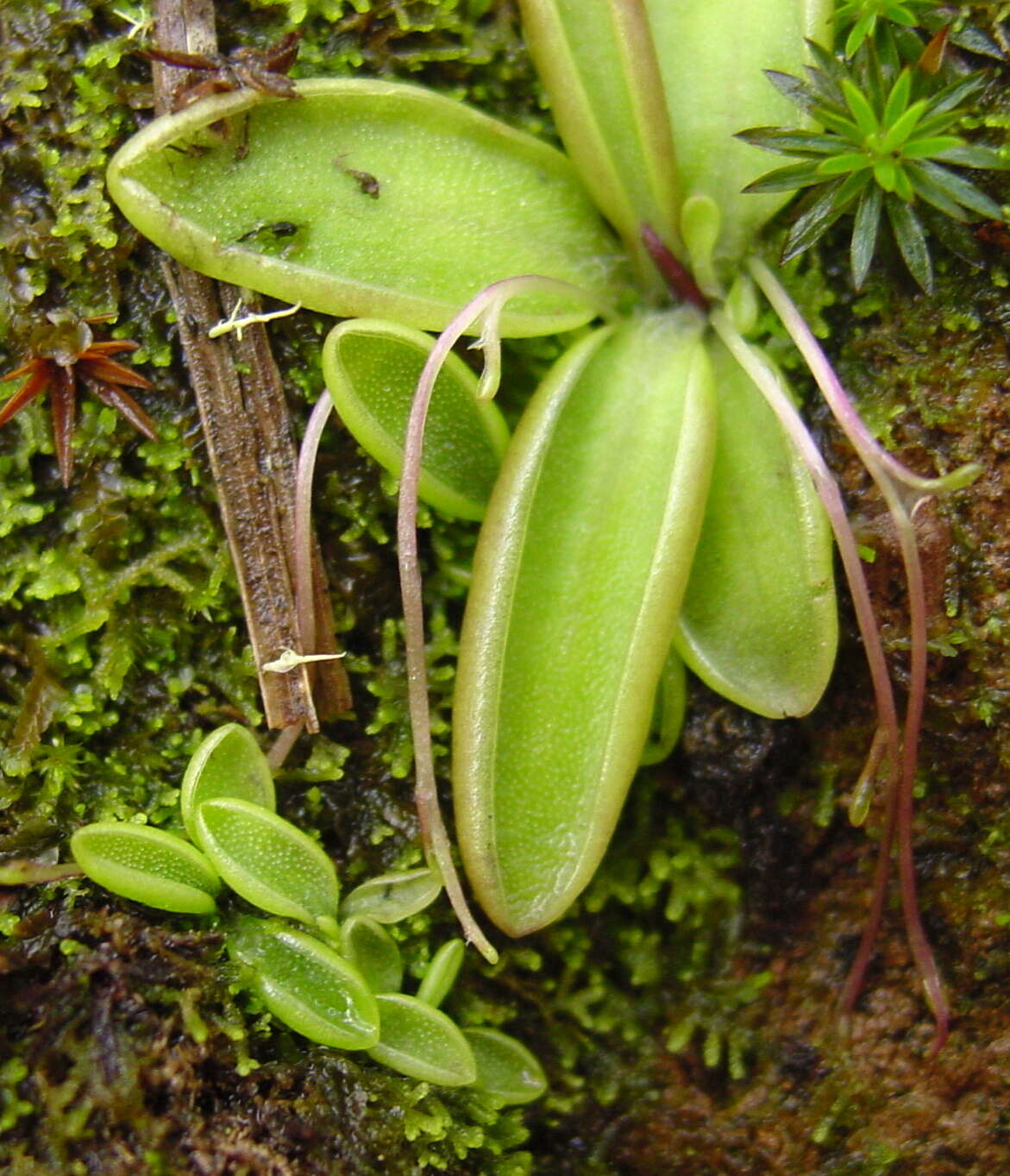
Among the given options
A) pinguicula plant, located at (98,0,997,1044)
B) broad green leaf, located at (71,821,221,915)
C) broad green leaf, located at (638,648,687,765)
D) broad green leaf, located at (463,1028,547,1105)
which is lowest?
broad green leaf, located at (463,1028,547,1105)

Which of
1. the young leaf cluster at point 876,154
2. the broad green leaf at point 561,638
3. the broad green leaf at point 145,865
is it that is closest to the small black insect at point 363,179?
the broad green leaf at point 561,638

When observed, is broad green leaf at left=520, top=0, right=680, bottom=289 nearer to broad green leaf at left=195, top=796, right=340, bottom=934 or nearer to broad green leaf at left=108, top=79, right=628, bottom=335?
broad green leaf at left=108, top=79, right=628, bottom=335

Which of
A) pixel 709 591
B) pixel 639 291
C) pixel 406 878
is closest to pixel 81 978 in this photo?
pixel 406 878

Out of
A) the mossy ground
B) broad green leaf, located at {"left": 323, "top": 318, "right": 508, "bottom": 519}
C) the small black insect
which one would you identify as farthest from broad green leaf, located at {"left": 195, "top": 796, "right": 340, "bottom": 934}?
the small black insect

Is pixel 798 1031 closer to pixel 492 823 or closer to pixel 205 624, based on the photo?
pixel 492 823

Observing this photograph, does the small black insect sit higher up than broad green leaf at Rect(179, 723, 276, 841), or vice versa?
the small black insect

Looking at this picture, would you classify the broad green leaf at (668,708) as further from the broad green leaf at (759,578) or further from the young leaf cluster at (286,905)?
the young leaf cluster at (286,905)

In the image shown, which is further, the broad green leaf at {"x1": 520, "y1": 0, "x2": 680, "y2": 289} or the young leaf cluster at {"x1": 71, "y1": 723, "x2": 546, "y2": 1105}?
the broad green leaf at {"x1": 520, "y1": 0, "x2": 680, "y2": 289}
